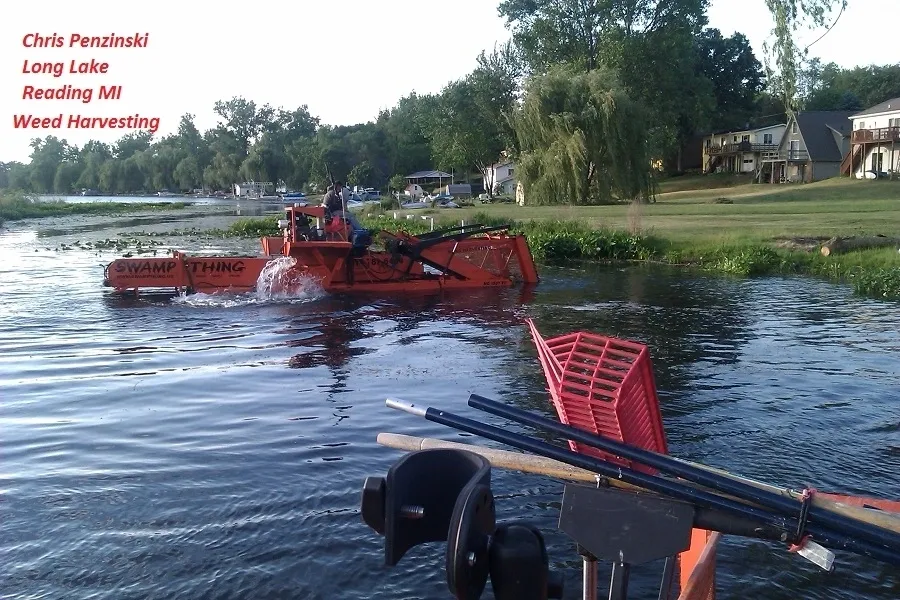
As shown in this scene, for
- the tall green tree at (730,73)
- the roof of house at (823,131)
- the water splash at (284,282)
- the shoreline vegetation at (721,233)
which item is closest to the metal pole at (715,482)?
the water splash at (284,282)

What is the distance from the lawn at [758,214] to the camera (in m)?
27.5

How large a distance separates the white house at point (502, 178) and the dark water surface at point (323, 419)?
59.3 metres

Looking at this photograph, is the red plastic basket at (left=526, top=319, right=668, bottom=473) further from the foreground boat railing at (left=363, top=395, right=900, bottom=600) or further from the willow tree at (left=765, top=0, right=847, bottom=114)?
the willow tree at (left=765, top=0, right=847, bottom=114)

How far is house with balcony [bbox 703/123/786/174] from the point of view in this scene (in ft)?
227

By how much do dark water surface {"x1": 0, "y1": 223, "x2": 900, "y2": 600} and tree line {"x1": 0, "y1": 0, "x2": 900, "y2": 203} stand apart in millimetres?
15811

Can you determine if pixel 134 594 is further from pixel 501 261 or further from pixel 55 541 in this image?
pixel 501 261

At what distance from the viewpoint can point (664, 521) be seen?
3066 mm

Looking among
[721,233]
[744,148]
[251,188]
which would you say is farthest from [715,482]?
[251,188]

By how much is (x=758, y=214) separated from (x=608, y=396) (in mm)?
34158

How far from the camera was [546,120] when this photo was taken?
34312 millimetres

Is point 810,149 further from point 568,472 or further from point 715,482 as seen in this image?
point 715,482

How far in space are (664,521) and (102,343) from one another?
492 inches

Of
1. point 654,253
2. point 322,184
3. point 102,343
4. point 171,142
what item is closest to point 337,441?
point 102,343

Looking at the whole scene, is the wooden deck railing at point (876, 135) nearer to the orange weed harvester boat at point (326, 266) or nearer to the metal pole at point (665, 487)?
the orange weed harvester boat at point (326, 266)
